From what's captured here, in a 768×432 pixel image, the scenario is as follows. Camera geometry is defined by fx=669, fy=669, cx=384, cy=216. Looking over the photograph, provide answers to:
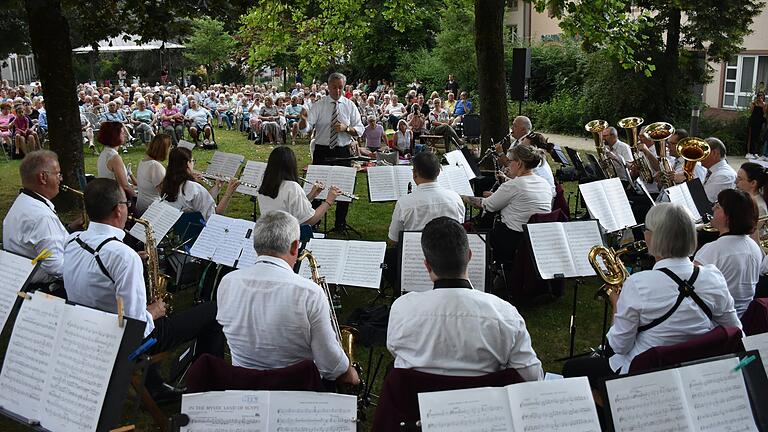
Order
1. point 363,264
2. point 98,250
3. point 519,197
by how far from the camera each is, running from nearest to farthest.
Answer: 1. point 98,250
2. point 363,264
3. point 519,197

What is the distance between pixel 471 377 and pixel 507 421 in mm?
438

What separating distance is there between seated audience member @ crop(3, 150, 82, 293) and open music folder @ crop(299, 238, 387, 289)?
1.94 m

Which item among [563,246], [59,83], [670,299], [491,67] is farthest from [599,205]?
[59,83]

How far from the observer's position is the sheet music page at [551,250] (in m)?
4.98

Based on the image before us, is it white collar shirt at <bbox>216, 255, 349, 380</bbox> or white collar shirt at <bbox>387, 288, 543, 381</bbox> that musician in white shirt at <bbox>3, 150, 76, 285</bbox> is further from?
white collar shirt at <bbox>387, 288, 543, 381</bbox>

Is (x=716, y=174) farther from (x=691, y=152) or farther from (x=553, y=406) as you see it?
(x=553, y=406)

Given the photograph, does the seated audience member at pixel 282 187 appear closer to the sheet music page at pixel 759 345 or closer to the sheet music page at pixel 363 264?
the sheet music page at pixel 363 264

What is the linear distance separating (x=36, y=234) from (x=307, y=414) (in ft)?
10.9

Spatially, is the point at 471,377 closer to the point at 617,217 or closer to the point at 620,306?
the point at 620,306

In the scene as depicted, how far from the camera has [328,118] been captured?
9.73 metres

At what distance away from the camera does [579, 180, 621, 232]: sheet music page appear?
6.26 metres

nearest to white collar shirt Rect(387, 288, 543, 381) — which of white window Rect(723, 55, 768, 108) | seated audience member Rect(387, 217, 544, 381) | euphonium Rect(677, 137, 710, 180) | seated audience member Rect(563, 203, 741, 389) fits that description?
seated audience member Rect(387, 217, 544, 381)

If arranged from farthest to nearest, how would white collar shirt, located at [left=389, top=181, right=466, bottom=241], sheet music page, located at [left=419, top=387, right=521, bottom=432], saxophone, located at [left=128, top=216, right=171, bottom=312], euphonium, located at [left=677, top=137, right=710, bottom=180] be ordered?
1. euphonium, located at [left=677, top=137, right=710, bottom=180]
2. white collar shirt, located at [left=389, top=181, right=466, bottom=241]
3. saxophone, located at [left=128, top=216, right=171, bottom=312]
4. sheet music page, located at [left=419, top=387, right=521, bottom=432]

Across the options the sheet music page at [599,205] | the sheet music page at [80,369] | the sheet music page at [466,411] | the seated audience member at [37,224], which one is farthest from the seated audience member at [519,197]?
the sheet music page at [80,369]
